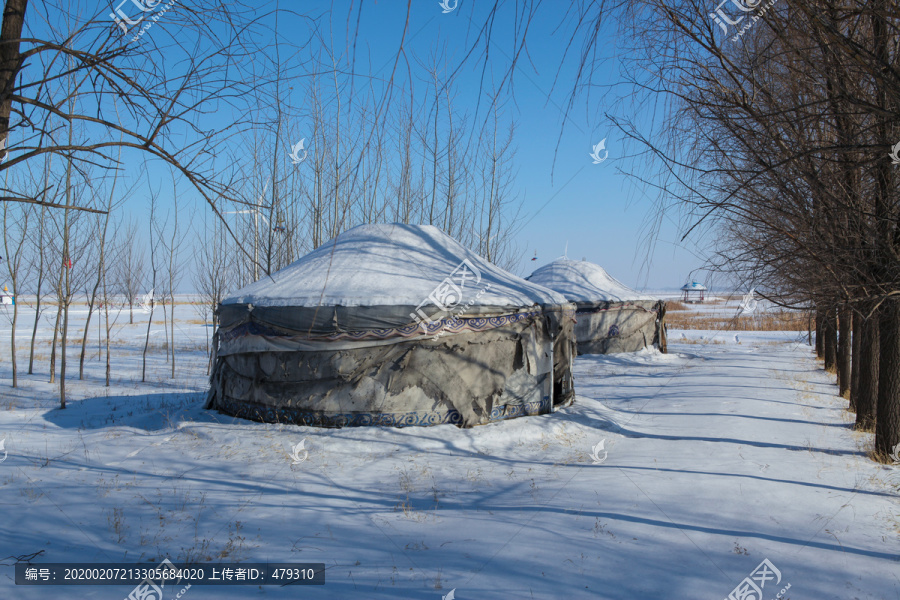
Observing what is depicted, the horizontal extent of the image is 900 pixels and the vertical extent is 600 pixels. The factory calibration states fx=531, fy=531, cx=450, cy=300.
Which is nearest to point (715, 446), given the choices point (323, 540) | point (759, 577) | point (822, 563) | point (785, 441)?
point (785, 441)

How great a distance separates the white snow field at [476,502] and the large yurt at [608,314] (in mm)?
7816

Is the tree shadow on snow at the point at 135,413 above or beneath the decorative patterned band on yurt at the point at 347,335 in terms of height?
beneath

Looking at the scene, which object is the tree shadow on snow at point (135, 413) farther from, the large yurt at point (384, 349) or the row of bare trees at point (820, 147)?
the row of bare trees at point (820, 147)

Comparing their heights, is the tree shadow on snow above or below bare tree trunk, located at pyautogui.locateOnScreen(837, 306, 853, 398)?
below

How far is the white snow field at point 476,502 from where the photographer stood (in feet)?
10.0

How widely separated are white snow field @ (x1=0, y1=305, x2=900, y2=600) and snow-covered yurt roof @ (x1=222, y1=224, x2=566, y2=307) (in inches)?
61.4

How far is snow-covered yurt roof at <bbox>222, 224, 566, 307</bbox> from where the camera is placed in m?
6.55

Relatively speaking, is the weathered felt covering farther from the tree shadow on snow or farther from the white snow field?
the tree shadow on snow

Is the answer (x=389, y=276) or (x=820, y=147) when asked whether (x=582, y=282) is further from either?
(x=820, y=147)

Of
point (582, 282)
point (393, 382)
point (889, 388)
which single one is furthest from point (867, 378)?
point (582, 282)

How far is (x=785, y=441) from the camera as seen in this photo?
20.0 ft

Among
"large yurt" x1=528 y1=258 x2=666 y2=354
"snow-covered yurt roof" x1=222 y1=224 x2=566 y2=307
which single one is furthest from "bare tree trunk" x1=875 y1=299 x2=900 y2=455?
"large yurt" x1=528 y1=258 x2=666 y2=354

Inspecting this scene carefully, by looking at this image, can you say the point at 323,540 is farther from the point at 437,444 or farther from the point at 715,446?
the point at 715,446

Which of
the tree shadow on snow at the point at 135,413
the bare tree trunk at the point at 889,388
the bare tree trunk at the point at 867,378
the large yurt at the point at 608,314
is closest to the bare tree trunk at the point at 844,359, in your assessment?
the bare tree trunk at the point at 867,378
